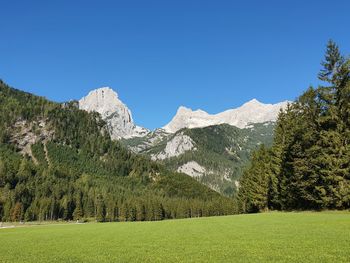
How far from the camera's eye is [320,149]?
49.7 metres

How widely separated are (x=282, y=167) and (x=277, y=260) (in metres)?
51.7

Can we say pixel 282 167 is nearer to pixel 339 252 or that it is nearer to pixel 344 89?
pixel 344 89

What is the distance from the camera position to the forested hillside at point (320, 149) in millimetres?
46594

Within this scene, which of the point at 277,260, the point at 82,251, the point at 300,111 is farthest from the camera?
the point at 300,111

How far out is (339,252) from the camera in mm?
17016

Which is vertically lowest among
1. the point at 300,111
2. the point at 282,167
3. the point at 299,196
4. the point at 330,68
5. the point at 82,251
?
the point at 82,251

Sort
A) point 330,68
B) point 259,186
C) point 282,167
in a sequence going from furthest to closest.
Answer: point 259,186, point 282,167, point 330,68

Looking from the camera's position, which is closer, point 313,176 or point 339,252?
point 339,252

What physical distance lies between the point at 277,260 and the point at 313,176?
3822 centimetres

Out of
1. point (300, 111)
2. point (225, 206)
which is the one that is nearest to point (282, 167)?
point (300, 111)

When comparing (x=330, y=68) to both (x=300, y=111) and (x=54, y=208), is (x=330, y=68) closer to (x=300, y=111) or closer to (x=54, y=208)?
(x=300, y=111)

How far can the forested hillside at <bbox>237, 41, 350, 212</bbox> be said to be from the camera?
4659 cm

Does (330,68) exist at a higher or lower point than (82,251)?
higher

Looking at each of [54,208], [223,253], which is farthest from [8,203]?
[223,253]
